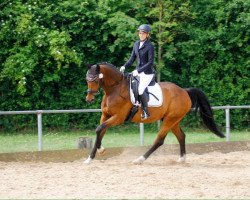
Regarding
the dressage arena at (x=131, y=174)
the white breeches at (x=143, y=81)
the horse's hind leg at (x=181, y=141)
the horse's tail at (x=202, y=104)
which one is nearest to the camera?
the dressage arena at (x=131, y=174)

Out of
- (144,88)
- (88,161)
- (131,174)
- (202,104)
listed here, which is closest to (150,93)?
(144,88)

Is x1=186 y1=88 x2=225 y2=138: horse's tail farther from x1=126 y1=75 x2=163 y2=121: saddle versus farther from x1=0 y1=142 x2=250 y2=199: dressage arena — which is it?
x1=126 y1=75 x2=163 y2=121: saddle

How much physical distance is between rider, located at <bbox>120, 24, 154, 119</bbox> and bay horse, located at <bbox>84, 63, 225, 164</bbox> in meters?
0.24

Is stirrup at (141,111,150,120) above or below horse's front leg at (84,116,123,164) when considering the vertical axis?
above

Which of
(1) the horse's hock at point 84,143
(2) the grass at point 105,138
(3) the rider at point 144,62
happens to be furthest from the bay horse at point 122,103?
(2) the grass at point 105,138

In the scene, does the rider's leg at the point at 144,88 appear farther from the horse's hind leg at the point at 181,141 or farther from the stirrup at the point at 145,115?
the horse's hind leg at the point at 181,141

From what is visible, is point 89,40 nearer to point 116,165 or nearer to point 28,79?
point 28,79

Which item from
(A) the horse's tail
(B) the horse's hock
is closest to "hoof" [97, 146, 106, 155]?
(B) the horse's hock

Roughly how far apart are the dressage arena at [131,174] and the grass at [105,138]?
5.04ft

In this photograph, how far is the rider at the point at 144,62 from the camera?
44.4 ft

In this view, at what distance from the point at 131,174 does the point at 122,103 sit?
Answer: 2.15 meters

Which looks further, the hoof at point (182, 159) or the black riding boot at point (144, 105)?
the hoof at point (182, 159)

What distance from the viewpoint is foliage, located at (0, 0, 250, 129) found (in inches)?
792

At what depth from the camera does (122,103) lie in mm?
13625
